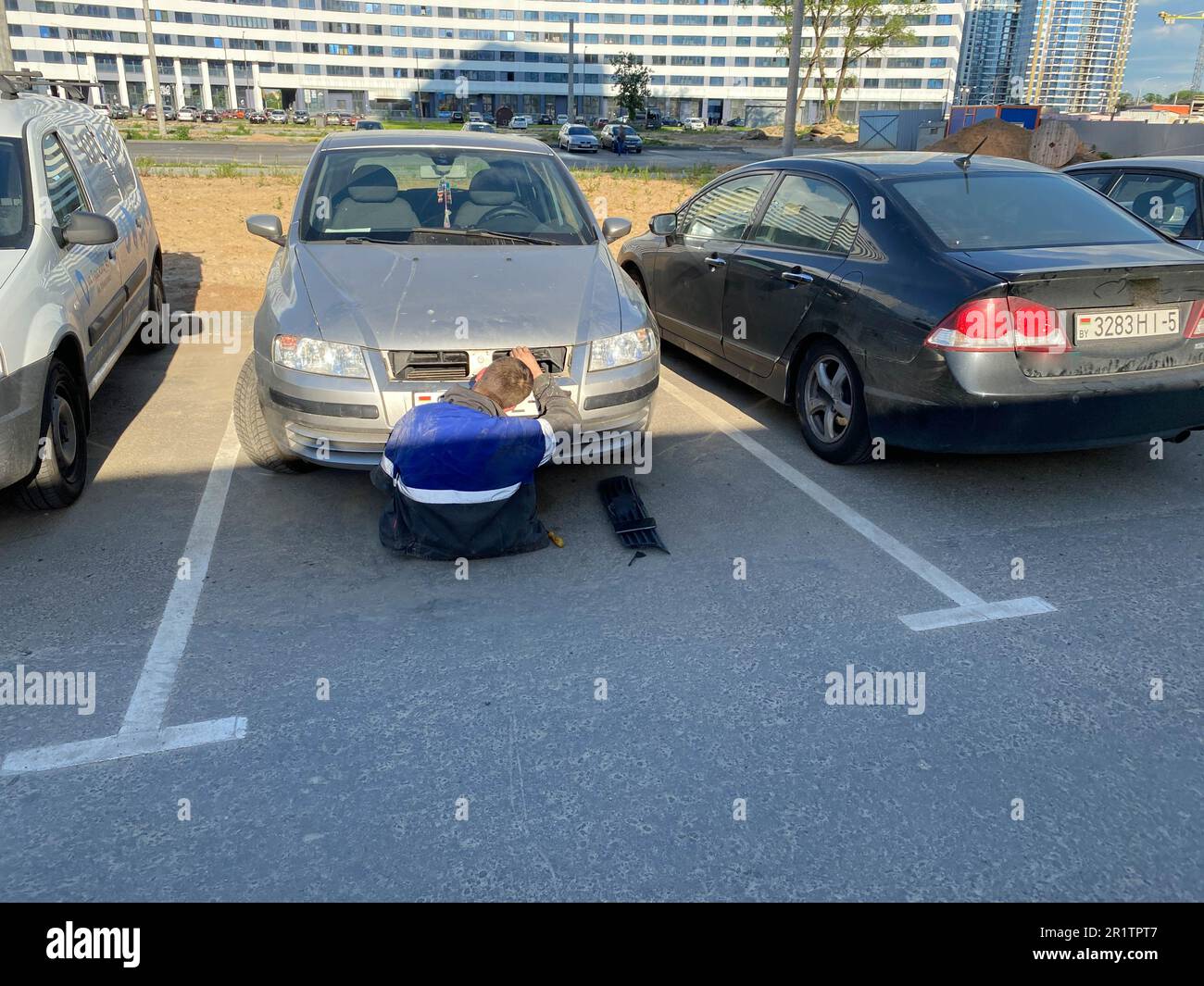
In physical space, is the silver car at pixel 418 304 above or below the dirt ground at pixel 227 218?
above

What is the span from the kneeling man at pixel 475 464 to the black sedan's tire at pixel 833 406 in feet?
5.60

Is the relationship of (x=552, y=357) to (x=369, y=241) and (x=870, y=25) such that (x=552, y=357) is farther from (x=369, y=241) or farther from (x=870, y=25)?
(x=870, y=25)

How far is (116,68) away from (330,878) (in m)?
122

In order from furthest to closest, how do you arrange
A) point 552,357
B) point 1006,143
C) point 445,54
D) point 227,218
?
point 445,54, point 1006,143, point 227,218, point 552,357

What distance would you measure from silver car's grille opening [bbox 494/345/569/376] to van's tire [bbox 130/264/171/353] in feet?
15.2

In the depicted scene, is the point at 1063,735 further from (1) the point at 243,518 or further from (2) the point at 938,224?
(1) the point at 243,518

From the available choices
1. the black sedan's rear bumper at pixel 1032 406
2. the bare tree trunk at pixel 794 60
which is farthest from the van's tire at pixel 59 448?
the bare tree trunk at pixel 794 60

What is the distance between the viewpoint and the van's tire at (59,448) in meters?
4.38

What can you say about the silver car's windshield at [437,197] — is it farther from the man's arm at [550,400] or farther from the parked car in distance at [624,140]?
the parked car in distance at [624,140]

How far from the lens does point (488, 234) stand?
5.39 m

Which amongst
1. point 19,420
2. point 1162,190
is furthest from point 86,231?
point 1162,190

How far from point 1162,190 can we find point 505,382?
553 centimetres

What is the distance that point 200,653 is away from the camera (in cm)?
338

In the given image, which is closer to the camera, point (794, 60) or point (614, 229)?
point (614, 229)
